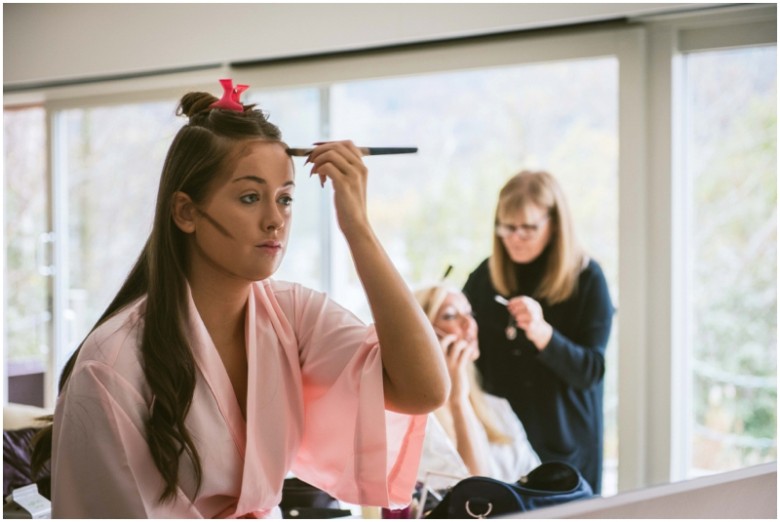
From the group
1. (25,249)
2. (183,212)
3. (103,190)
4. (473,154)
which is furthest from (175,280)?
(473,154)

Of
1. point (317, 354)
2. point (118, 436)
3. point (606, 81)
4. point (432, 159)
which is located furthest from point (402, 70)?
point (118, 436)

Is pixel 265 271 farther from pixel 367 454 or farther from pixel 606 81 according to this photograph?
pixel 606 81

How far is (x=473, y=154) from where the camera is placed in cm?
172

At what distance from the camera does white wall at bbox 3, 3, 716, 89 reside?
104 cm

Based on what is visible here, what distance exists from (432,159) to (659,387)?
63 cm

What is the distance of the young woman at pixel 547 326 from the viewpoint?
5.10ft

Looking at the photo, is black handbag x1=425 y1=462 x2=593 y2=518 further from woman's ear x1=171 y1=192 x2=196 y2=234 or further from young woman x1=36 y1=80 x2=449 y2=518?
woman's ear x1=171 y1=192 x2=196 y2=234

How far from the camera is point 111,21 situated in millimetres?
1150

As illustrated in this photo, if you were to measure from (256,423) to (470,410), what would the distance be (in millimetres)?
977

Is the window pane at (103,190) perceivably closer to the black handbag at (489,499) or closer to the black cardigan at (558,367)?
the black handbag at (489,499)

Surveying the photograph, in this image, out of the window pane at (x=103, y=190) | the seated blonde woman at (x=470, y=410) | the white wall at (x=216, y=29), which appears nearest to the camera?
the white wall at (x=216, y=29)

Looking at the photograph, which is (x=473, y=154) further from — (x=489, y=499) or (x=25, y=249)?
(x=489, y=499)

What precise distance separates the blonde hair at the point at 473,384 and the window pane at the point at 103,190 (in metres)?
0.52

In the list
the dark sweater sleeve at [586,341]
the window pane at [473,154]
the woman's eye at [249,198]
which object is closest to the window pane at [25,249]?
the window pane at [473,154]
